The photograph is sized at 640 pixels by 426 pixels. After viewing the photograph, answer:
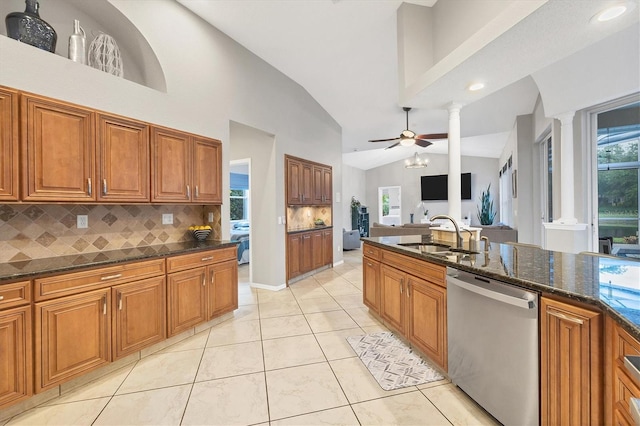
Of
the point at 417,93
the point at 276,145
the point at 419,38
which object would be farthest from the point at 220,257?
the point at 419,38

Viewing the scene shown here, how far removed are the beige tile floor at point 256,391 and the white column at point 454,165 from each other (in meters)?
1.53

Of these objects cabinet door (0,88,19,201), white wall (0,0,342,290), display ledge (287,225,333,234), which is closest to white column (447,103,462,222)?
white wall (0,0,342,290)

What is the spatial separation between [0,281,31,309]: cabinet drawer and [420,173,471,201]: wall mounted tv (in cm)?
1088

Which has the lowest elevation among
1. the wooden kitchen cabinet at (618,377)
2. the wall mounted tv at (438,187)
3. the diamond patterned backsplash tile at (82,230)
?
the wooden kitchen cabinet at (618,377)

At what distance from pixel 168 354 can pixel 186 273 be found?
714 millimetres

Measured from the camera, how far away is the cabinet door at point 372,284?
308cm

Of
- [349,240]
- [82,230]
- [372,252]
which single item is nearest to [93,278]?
[82,230]

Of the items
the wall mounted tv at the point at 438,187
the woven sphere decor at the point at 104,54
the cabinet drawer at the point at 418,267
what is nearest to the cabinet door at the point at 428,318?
the cabinet drawer at the point at 418,267

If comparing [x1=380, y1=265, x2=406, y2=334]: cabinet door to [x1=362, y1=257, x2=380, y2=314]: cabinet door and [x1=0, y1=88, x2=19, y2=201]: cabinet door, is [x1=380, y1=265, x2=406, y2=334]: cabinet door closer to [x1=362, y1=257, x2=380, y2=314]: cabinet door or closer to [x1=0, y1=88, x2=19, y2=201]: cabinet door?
[x1=362, y1=257, x2=380, y2=314]: cabinet door

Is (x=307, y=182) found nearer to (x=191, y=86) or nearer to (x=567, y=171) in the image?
(x=191, y=86)

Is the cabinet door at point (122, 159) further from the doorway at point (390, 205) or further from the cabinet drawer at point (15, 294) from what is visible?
the doorway at point (390, 205)

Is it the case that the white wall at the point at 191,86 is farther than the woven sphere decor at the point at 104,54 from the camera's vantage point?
No

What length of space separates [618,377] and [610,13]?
2050 millimetres

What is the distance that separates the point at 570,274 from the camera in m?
1.51
